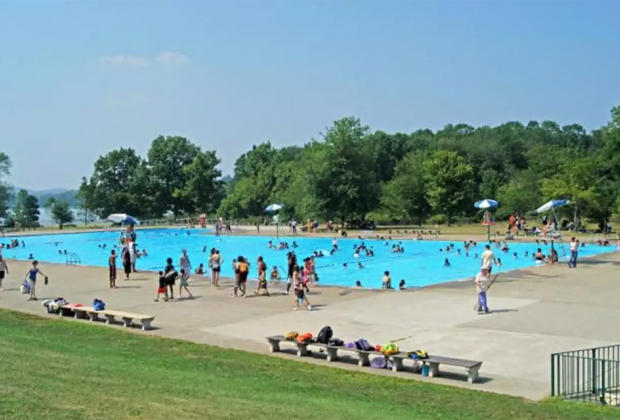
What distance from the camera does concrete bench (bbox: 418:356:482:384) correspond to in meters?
12.6

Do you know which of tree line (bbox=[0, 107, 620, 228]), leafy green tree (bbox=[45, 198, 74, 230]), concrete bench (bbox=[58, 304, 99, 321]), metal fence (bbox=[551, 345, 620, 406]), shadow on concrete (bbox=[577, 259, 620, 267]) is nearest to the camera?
metal fence (bbox=[551, 345, 620, 406])

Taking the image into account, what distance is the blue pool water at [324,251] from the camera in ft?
121

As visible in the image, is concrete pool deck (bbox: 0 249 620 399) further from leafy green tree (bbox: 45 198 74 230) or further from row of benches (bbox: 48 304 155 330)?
leafy green tree (bbox: 45 198 74 230)

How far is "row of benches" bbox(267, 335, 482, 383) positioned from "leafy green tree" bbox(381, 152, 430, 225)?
5826 centimetres

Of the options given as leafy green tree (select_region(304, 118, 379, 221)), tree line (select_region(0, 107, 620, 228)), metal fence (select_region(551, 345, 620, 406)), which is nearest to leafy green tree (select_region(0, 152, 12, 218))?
tree line (select_region(0, 107, 620, 228))

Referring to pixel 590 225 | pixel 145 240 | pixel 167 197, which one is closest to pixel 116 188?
pixel 167 197

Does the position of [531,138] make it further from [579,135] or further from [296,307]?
[296,307]

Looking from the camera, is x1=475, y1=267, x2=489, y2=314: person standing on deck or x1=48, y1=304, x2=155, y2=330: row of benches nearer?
x1=48, y1=304, x2=155, y2=330: row of benches

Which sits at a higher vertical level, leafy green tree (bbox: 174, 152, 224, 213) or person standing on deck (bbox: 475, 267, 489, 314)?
leafy green tree (bbox: 174, 152, 224, 213)

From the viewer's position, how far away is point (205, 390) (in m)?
10.8

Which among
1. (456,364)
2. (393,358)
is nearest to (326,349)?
(393,358)

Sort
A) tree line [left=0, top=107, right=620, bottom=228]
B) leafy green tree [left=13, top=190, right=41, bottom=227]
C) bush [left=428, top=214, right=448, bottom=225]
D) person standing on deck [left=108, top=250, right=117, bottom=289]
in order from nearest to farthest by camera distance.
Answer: person standing on deck [left=108, top=250, right=117, bottom=289]
tree line [left=0, top=107, right=620, bottom=228]
bush [left=428, top=214, right=448, bottom=225]
leafy green tree [left=13, top=190, right=41, bottom=227]

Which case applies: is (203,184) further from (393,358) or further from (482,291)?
(393,358)

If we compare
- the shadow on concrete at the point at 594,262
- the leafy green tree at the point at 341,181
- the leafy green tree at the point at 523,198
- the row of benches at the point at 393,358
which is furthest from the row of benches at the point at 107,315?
the leafy green tree at the point at 523,198
